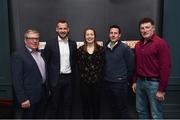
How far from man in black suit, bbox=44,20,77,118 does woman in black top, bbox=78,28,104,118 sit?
0.44ft

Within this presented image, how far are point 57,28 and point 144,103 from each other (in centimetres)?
149

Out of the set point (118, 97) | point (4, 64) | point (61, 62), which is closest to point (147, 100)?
point (118, 97)

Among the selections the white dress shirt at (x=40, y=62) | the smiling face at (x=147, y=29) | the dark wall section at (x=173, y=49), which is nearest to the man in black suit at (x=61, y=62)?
the white dress shirt at (x=40, y=62)

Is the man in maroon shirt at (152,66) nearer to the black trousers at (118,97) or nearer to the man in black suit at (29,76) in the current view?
the black trousers at (118,97)

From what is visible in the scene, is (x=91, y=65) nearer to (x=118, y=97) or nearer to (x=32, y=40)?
(x=118, y=97)

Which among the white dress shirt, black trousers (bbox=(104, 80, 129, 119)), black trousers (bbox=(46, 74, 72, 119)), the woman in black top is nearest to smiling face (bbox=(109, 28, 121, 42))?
the woman in black top

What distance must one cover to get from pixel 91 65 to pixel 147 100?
849 millimetres

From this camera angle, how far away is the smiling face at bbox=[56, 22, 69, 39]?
4469 mm

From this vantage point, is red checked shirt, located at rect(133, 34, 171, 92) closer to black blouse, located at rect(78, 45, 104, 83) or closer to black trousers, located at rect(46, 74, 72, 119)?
black blouse, located at rect(78, 45, 104, 83)

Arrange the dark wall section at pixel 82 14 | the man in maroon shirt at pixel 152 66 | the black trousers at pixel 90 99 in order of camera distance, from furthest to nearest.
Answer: the dark wall section at pixel 82 14, the black trousers at pixel 90 99, the man in maroon shirt at pixel 152 66

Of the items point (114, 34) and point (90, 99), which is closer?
point (114, 34)

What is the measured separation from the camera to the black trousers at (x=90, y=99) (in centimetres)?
459

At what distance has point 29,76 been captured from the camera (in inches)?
156

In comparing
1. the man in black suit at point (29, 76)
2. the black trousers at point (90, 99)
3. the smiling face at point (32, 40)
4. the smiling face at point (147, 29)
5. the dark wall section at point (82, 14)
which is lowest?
the black trousers at point (90, 99)
